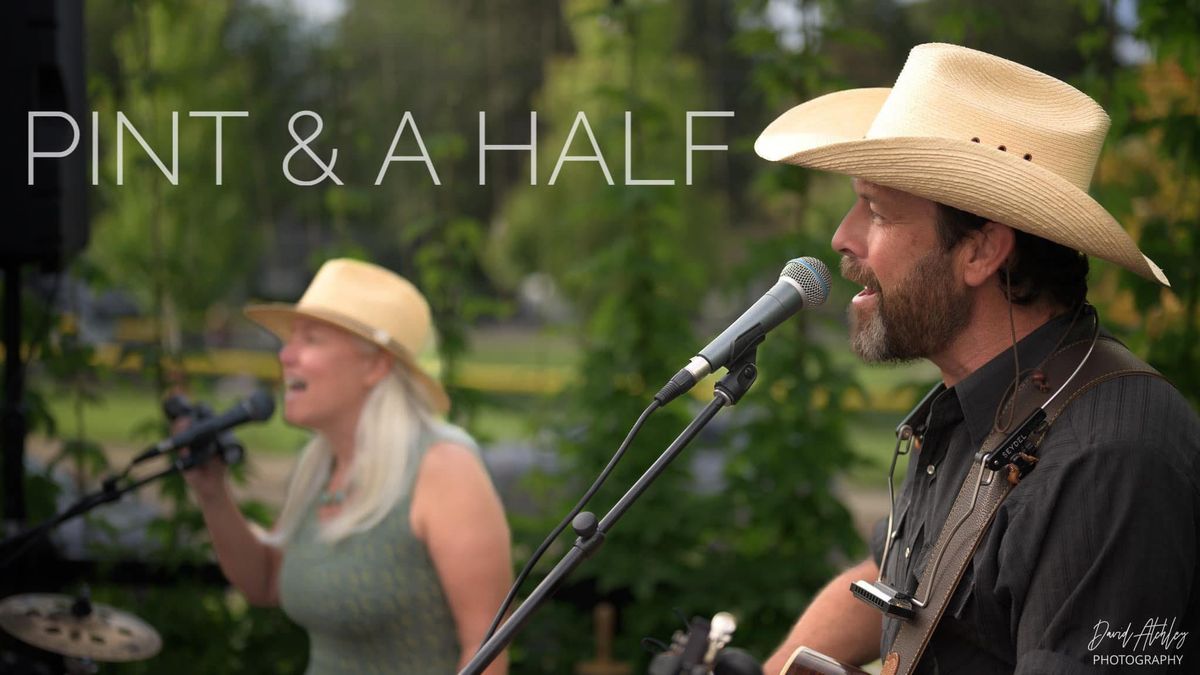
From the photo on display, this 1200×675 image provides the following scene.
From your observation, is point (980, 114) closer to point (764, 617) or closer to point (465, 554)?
point (465, 554)

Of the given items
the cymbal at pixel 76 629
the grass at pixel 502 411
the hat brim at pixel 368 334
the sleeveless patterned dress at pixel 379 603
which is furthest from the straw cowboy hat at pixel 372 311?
the grass at pixel 502 411

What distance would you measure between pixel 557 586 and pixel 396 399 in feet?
5.13

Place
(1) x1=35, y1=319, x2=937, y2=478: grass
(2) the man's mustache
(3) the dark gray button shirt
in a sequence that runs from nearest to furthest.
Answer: (3) the dark gray button shirt → (2) the man's mustache → (1) x1=35, y1=319, x2=937, y2=478: grass

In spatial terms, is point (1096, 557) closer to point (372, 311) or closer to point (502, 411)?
point (372, 311)

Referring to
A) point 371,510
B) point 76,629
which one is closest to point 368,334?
point 371,510

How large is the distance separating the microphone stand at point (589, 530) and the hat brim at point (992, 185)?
0.37 meters

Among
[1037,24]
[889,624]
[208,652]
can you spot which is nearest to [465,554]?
[889,624]

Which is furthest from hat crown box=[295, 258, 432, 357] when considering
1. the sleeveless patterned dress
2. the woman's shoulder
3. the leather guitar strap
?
the leather guitar strap

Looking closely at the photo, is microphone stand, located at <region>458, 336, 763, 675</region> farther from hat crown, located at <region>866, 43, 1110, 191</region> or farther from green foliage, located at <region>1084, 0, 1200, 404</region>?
green foliage, located at <region>1084, 0, 1200, 404</region>

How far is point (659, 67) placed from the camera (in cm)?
498

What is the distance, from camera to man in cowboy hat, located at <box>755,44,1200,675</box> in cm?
175

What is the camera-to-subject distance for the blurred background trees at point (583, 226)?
4.34 m

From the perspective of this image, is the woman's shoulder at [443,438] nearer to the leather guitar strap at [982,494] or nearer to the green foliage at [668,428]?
the green foliage at [668,428]

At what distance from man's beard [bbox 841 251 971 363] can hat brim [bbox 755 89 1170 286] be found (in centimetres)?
11
